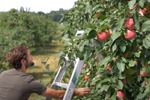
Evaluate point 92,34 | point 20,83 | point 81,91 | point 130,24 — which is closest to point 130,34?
point 130,24

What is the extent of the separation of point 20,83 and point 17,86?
1.4 inches

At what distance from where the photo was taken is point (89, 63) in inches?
88.8

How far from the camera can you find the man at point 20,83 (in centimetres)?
194

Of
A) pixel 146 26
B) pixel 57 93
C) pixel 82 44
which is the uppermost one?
pixel 146 26

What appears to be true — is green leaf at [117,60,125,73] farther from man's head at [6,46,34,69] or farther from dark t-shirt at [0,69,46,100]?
man's head at [6,46,34,69]

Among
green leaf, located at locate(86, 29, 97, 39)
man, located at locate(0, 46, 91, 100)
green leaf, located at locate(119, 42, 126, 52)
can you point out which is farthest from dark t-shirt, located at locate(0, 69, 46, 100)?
Result: green leaf, located at locate(119, 42, 126, 52)

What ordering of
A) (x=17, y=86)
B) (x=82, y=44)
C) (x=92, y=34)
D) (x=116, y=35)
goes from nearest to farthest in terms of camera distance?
(x=116, y=35), (x=92, y=34), (x=82, y=44), (x=17, y=86)

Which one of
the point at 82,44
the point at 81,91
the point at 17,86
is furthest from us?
the point at 81,91

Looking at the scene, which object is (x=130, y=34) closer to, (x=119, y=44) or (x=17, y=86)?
(x=119, y=44)

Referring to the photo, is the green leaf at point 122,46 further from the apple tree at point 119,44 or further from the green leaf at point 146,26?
the green leaf at point 146,26

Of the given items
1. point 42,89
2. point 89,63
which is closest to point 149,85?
point 89,63

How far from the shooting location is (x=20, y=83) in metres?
1.94

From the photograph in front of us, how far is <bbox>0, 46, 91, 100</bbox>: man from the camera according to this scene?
1.94 meters

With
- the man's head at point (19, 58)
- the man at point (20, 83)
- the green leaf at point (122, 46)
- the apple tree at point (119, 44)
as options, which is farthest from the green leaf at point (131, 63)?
the man's head at point (19, 58)
